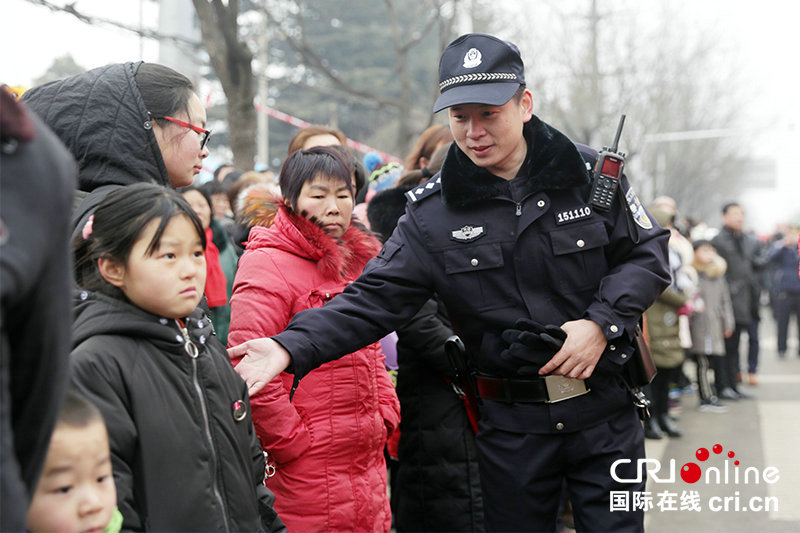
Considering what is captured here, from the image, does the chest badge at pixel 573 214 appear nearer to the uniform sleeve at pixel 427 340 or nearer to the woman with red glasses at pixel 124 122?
the uniform sleeve at pixel 427 340

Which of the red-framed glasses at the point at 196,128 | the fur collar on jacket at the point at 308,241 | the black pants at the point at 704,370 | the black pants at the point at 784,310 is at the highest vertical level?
the red-framed glasses at the point at 196,128

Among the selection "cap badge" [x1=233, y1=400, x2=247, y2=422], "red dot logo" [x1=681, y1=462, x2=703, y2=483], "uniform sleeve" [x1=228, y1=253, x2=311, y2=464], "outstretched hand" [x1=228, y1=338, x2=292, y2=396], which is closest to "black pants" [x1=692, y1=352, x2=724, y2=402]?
"red dot logo" [x1=681, y1=462, x2=703, y2=483]

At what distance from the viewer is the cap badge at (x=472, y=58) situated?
117 inches

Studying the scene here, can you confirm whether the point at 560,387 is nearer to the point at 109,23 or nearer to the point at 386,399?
the point at 386,399

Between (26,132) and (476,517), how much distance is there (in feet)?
10.4

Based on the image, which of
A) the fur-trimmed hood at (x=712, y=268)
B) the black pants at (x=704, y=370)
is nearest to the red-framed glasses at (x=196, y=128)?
→ the black pants at (x=704, y=370)

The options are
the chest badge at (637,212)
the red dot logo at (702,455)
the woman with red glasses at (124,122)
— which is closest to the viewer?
the woman with red glasses at (124,122)

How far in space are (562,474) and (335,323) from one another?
3.33ft

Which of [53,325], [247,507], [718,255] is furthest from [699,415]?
[53,325]

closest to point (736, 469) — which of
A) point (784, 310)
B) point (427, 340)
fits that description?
point (427, 340)

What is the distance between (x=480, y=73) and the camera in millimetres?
2951

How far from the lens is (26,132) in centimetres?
117

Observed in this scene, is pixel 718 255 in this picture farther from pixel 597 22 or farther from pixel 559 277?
pixel 597 22

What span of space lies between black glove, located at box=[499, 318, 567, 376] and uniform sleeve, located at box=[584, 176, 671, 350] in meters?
0.15
